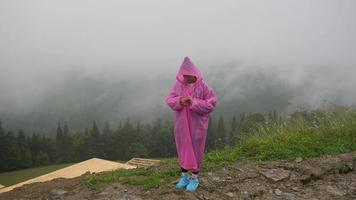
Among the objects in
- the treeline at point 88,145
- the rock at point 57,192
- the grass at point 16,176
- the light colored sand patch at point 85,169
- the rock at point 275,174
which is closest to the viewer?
the rock at point 57,192

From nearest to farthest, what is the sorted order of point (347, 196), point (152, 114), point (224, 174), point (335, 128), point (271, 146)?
point (347, 196), point (224, 174), point (271, 146), point (335, 128), point (152, 114)

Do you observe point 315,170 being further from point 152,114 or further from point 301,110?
point 152,114

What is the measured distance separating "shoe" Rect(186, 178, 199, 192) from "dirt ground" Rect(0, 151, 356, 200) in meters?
0.08

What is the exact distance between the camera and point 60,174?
30.7 ft

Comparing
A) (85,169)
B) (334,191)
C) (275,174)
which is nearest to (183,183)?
(275,174)

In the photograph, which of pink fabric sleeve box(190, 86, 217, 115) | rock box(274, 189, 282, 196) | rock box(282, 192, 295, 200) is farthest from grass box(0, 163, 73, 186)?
rock box(282, 192, 295, 200)

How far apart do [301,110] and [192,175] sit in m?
5.12

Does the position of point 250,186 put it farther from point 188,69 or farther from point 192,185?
point 188,69

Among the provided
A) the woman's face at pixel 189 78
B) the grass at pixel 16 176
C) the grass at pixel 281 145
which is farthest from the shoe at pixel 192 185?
the grass at pixel 16 176

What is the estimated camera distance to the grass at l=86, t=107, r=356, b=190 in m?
6.05

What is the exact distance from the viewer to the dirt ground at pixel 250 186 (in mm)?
5141

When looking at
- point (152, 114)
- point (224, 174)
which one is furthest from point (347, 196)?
point (152, 114)

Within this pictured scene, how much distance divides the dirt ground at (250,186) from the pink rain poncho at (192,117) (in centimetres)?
52

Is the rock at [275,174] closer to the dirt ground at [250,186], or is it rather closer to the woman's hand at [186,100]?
the dirt ground at [250,186]
